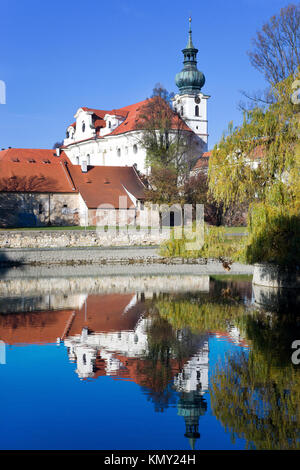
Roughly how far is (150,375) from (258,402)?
2.29 m

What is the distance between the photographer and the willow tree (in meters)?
20.5

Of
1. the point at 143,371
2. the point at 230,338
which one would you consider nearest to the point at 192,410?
the point at 143,371

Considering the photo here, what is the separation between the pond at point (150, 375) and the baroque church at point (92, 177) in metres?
28.9

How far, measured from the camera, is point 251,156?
21.8 metres

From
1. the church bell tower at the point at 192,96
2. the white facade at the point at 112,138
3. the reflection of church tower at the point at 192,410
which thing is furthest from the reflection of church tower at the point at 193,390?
the church bell tower at the point at 192,96

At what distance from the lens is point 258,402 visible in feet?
28.4

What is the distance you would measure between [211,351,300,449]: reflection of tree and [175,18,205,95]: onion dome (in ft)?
194

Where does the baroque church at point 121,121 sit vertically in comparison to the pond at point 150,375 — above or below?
above

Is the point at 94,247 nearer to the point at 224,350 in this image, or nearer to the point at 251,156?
the point at 251,156

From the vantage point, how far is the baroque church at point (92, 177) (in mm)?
47156

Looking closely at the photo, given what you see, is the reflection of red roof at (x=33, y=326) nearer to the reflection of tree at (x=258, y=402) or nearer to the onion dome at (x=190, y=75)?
the reflection of tree at (x=258, y=402)

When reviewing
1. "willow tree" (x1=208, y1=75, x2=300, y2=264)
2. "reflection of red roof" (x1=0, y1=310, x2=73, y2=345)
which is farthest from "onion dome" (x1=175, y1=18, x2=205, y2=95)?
"reflection of red roof" (x1=0, y1=310, x2=73, y2=345)

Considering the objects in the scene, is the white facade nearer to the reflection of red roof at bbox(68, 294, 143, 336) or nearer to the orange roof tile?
the orange roof tile
